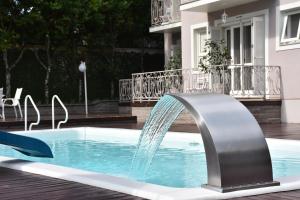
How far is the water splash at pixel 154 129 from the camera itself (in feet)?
21.6

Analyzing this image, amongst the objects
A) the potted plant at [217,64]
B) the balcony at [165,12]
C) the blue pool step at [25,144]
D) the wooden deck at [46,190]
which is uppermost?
the balcony at [165,12]

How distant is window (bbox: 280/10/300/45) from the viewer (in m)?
14.7

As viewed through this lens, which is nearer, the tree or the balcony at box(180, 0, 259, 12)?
the balcony at box(180, 0, 259, 12)

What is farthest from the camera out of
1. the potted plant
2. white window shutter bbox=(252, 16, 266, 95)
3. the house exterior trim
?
the house exterior trim

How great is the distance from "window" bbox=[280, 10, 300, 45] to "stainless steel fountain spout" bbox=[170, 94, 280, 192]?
10.1m

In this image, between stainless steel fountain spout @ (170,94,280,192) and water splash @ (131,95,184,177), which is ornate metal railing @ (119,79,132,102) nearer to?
water splash @ (131,95,184,177)

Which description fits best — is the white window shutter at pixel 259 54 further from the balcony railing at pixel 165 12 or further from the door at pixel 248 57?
the balcony railing at pixel 165 12

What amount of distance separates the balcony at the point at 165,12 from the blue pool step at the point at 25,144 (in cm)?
1457

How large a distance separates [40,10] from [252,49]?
916cm

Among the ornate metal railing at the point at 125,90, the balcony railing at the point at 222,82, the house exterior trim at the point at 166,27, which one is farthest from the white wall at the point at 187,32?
the ornate metal railing at the point at 125,90

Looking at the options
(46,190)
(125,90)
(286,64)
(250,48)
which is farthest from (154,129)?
(125,90)

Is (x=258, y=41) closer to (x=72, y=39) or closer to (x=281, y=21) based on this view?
(x=281, y=21)

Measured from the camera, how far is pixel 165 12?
21.9 m

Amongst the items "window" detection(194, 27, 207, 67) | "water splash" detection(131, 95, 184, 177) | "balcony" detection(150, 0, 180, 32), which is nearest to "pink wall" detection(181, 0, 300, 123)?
"window" detection(194, 27, 207, 67)
